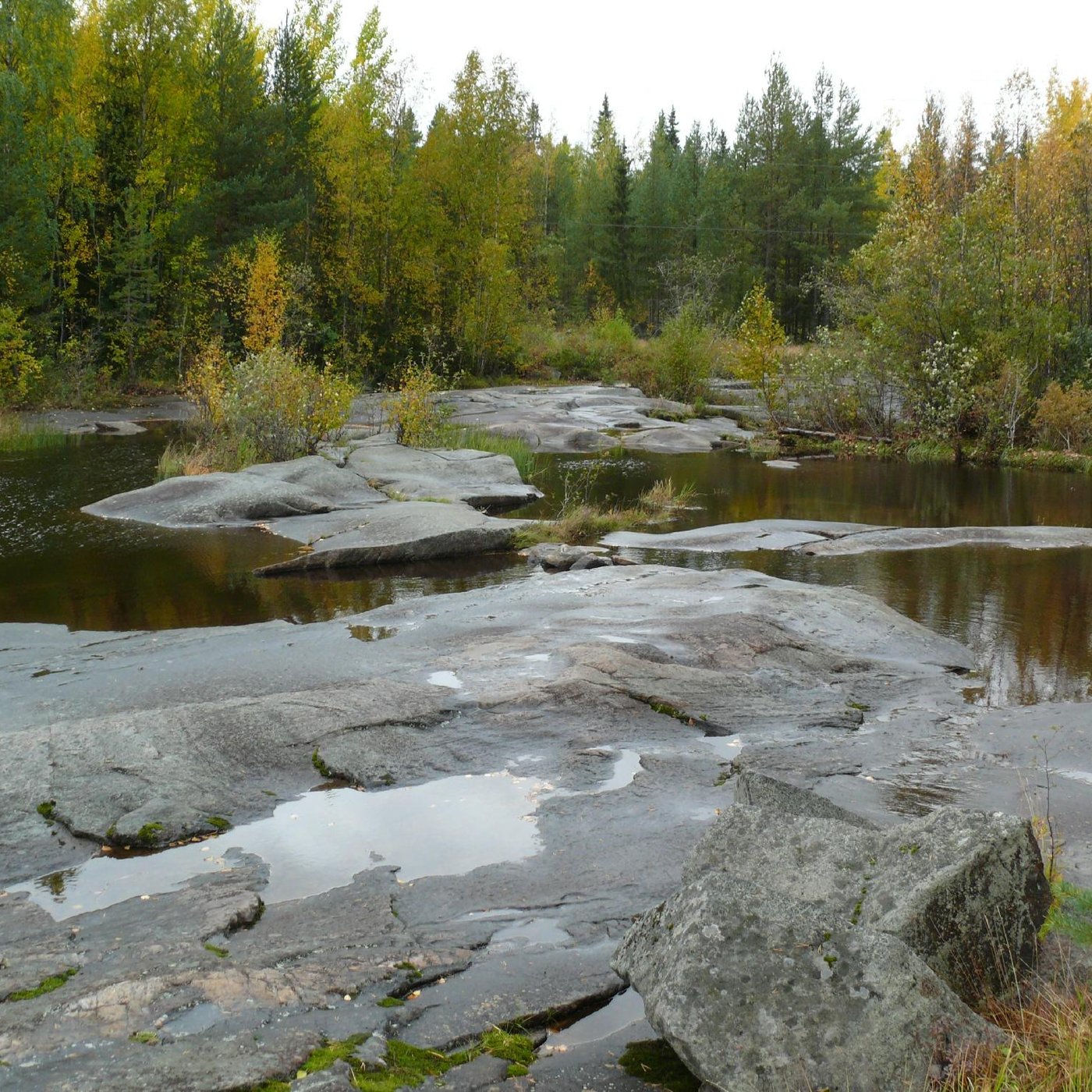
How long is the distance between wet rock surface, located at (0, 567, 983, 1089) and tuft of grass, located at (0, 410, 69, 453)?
1528 cm

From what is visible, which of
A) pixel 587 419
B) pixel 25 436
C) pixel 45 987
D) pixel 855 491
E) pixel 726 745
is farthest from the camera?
pixel 587 419

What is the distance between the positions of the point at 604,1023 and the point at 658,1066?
1.10ft

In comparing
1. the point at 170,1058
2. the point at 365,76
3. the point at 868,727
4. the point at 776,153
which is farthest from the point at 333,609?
the point at 776,153

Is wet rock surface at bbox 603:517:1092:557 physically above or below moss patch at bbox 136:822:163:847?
above

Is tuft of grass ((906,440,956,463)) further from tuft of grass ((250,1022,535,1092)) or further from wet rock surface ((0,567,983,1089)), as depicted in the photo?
tuft of grass ((250,1022,535,1092))

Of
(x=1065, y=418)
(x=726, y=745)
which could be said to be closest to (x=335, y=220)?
(x=1065, y=418)

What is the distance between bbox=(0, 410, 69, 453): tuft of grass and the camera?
74.1 ft

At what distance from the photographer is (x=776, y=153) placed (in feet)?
183

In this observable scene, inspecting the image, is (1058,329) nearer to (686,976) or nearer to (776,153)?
(686,976)

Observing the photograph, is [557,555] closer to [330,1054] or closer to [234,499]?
[234,499]

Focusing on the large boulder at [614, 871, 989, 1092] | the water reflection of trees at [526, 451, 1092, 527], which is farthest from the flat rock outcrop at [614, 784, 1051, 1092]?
the water reflection of trees at [526, 451, 1092, 527]

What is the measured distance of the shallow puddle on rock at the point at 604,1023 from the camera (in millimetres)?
3479

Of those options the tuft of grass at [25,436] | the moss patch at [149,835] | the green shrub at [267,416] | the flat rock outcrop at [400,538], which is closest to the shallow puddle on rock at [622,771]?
the moss patch at [149,835]

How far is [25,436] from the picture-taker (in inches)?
916
